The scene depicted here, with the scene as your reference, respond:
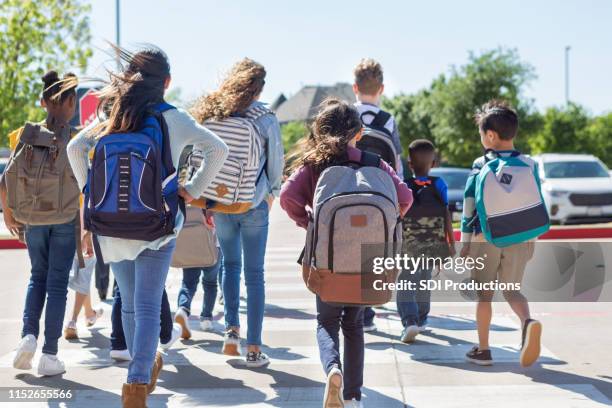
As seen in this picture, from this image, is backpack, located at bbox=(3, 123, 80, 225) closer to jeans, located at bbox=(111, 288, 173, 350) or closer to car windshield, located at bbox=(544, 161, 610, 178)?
jeans, located at bbox=(111, 288, 173, 350)

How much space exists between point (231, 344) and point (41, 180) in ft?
5.32

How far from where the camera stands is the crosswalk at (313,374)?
5039mm

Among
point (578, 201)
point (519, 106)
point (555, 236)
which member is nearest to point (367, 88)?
point (555, 236)

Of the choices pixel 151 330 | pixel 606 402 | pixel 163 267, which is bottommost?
pixel 606 402

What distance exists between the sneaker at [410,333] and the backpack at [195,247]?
4.90ft

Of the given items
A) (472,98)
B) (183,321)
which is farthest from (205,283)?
(472,98)

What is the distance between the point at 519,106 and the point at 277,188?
57.0 metres

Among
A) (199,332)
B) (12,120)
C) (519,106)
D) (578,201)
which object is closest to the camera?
(199,332)

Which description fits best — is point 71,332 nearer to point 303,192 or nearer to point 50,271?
point 50,271

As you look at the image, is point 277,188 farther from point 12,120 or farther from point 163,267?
point 12,120

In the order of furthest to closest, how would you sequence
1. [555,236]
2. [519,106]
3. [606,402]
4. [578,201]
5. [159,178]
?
1. [519,106]
2. [578,201]
3. [555,236]
4. [606,402]
5. [159,178]

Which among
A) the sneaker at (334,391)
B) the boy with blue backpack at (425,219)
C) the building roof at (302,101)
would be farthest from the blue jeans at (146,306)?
the building roof at (302,101)

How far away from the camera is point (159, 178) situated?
4.49 m

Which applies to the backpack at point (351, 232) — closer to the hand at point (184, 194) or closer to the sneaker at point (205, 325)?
the hand at point (184, 194)
